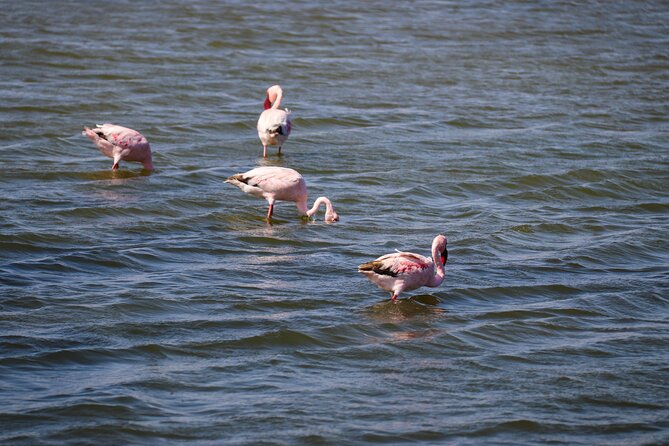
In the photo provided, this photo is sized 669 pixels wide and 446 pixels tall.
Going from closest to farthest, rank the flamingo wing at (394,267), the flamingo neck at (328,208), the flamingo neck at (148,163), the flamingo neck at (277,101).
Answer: the flamingo wing at (394,267), the flamingo neck at (328,208), the flamingo neck at (148,163), the flamingo neck at (277,101)

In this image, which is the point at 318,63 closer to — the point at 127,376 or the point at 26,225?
the point at 26,225

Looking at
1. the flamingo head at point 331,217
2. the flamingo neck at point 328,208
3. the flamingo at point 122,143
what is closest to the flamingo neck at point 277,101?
the flamingo at point 122,143

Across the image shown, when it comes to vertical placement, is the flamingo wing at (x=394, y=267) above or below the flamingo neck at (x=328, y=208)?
above

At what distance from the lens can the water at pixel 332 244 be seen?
24.9 feet

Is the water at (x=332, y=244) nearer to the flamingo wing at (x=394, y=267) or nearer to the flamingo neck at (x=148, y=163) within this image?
the flamingo neck at (x=148, y=163)

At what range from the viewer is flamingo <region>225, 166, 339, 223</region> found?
40.2ft

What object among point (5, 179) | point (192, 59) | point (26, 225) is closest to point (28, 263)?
point (26, 225)

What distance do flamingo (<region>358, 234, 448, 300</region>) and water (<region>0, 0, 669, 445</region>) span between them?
0.19 metres

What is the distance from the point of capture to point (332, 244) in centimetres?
1149

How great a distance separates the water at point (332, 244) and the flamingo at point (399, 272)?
194 millimetres

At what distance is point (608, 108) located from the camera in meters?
18.7

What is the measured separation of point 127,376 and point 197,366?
51cm

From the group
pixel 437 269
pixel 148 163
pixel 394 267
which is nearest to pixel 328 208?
pixel 437 269

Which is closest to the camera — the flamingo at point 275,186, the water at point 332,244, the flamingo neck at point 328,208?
the water at point 332,244
